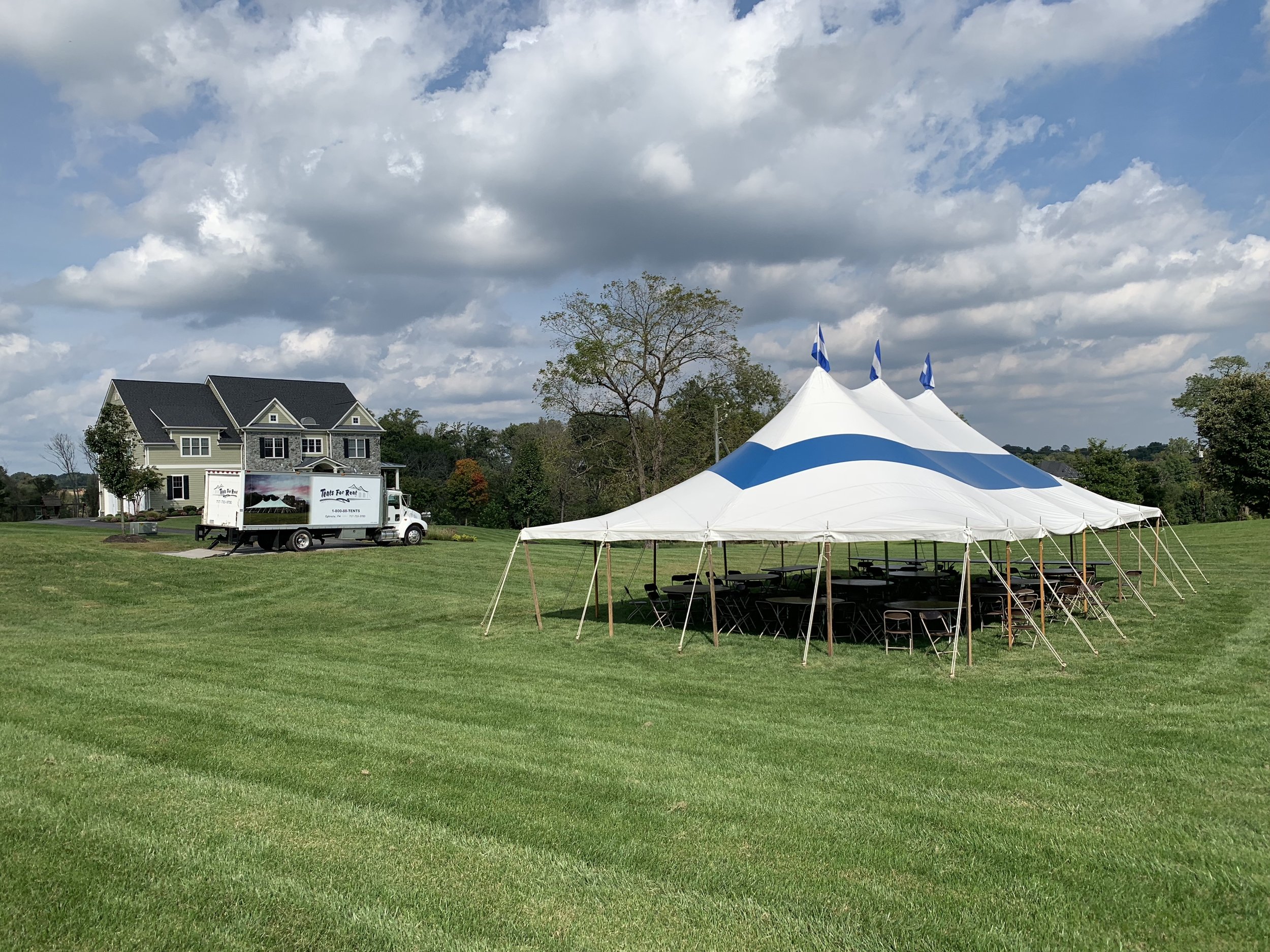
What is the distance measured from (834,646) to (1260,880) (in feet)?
25.4

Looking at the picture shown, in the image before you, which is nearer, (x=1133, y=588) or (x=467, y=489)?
(x=1133, y=588)

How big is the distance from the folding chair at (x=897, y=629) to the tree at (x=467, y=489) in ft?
141

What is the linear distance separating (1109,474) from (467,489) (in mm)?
36857

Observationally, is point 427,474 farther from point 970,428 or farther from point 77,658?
point 77,658

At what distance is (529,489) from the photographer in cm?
4872

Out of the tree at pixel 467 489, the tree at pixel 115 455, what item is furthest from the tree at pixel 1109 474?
the tree at pixel 115 455

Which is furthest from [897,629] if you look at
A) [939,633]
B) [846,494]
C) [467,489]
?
[467,489]

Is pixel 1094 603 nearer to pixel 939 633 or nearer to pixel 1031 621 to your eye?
pixel 939 633

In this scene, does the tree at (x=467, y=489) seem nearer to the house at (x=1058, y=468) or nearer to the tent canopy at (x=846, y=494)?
the tent canopy at (x=846, y=494)

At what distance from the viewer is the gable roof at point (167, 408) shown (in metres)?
42.9

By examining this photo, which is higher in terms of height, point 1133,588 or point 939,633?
point 1133,588

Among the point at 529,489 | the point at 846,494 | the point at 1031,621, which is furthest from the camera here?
the point at 529,489

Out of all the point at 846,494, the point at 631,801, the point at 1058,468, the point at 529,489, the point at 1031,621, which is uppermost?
the point at 1058,468

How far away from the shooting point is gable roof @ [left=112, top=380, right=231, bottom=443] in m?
42.9
